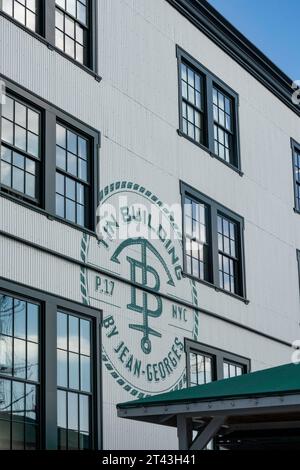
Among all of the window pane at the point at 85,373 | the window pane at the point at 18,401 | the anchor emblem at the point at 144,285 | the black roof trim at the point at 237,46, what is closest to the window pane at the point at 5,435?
the window pane at the point at 18,401

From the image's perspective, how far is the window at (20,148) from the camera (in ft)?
55.2

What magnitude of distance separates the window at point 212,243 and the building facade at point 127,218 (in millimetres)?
53

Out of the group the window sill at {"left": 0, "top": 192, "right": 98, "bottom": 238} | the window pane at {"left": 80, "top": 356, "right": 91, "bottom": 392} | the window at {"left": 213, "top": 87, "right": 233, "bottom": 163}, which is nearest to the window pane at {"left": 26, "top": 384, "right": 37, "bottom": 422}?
the window pane at {"left": 80, "top": 356, "right": 91, "bottom": 392}

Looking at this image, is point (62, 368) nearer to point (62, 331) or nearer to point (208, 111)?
point (62, 331)

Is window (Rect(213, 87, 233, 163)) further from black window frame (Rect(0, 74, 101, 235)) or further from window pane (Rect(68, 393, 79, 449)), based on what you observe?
window pane (Rect(68, 393, 79, 449))

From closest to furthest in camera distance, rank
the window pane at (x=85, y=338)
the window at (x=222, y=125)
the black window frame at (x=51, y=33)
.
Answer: the window pane at (x=85, y=338), the black window frame at (x=51, y=33), the window at (x=222, y=125)

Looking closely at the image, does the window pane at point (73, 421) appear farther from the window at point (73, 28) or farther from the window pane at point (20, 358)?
the window at point (73, 28)

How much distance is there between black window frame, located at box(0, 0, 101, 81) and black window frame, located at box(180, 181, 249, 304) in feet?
12.5

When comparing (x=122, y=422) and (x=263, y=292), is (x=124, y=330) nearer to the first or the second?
(x=122, y=422)

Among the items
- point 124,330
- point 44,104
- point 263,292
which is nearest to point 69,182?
point 44,104

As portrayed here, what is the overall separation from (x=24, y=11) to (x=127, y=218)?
4.38 m

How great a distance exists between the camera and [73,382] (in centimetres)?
1738

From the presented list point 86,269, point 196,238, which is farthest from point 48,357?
point 196,238

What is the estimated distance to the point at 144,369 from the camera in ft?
63.5
